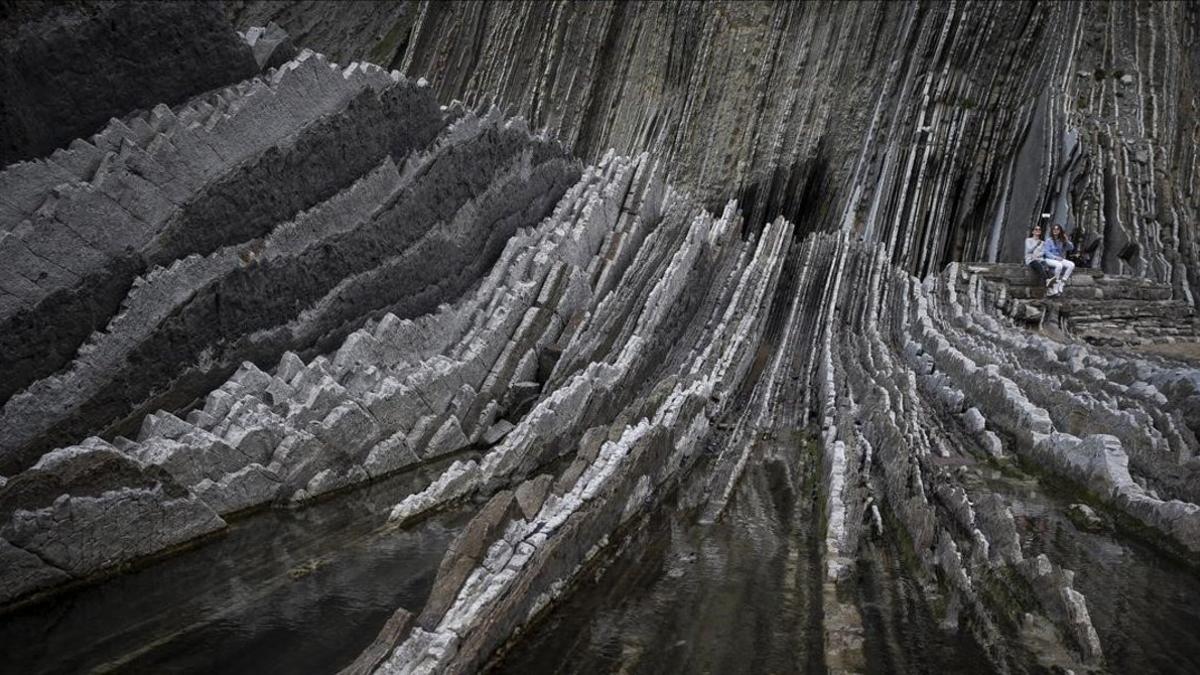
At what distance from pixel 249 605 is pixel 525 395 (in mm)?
6545

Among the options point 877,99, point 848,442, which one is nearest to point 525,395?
point 848,442

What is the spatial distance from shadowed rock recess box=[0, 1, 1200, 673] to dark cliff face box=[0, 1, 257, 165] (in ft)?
0.13

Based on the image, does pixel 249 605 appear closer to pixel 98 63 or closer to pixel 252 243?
pixel 252 243

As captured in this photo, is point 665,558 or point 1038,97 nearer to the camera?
point 665,558

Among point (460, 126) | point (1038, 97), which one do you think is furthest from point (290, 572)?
point (1038, 97)

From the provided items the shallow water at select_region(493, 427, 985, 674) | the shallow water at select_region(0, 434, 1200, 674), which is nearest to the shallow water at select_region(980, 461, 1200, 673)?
the shallow water at select_region(0, 434, 1200, 674)

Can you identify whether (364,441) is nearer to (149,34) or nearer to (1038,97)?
(149,34)

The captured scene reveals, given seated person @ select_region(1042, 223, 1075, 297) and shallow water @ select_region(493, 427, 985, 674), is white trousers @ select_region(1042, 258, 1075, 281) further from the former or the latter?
shallow water @ select_region(493, 427, 985, 674)

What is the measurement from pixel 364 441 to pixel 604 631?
515 cm

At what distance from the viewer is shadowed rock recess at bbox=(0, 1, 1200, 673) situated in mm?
6297

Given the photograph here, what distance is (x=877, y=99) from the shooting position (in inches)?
1099

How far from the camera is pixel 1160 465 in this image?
763 cm

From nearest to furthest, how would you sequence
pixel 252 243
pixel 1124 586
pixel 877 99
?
pixel 1124 586 < pixel 252 243 < pixel 877 99

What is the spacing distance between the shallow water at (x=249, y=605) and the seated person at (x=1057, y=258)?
1379cm
